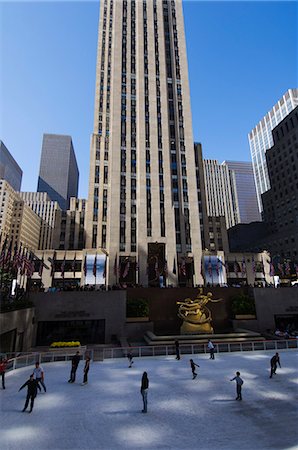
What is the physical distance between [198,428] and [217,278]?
38.4 metres

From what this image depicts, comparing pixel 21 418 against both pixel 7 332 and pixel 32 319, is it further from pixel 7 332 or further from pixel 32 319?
pixel 32 319

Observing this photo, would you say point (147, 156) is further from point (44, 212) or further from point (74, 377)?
point (44, 212)

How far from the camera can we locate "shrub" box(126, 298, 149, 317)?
32.5m

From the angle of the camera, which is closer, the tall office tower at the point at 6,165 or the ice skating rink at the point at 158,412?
the ice skating rink at the point at 158,412

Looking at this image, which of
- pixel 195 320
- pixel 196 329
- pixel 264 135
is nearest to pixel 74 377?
pixel 196 329

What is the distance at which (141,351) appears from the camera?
21.0 metres

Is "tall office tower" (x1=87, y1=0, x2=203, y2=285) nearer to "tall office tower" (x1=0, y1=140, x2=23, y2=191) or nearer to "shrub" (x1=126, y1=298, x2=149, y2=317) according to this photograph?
"shrub" (x1=126, y1=298, x2=149, y2=317)

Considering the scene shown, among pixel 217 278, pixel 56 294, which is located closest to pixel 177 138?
pixel 217 278

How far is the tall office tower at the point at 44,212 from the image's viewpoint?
176000mm

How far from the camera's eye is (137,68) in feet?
224

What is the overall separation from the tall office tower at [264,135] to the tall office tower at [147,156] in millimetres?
87745

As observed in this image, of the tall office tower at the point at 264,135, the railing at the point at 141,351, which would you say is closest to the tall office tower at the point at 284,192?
the tall office tower at the point at 264,135

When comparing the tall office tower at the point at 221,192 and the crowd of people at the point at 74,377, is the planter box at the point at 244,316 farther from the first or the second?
the tall office tower at the point at 221,192

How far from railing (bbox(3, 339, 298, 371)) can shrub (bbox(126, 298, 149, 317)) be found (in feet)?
34.7
